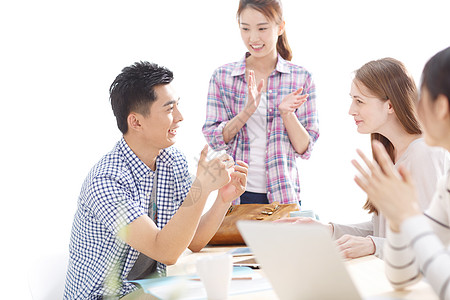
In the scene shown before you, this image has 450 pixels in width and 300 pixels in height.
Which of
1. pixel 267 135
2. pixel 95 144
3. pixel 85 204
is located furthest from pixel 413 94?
pixel 95 144

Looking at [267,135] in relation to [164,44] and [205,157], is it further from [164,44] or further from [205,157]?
[164,44]

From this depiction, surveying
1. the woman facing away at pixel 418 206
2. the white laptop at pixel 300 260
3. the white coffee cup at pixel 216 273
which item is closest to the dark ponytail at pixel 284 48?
the woman facing away at pixel 418 206

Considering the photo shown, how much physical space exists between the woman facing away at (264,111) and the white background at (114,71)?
1092 mm

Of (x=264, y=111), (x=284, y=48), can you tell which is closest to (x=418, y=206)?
(x=264, y=111)

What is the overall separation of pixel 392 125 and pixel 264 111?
70 centimetres

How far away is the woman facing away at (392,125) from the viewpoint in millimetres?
1710

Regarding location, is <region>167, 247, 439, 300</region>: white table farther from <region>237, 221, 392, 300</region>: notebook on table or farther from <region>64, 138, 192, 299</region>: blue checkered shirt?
<region>64, 138, 192, 299</region>: blue checkered shirt

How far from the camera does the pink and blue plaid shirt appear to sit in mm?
2414

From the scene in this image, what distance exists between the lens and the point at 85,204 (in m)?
1.81

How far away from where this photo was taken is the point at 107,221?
171 centimetres

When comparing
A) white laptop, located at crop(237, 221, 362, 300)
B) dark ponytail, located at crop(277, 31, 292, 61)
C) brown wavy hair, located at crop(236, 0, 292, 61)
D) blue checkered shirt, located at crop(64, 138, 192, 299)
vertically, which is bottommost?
blue checkered shirt, located at crop(64, 138, 192, 299)

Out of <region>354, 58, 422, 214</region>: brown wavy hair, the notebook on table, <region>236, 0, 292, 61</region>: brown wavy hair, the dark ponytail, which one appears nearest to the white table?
the notebook on table

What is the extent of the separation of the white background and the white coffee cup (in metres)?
1.71

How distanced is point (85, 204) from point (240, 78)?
1045mm
